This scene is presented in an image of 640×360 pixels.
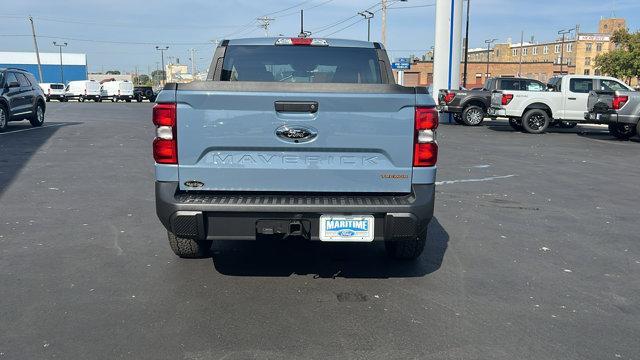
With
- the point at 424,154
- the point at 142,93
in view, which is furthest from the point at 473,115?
the point at 142,93

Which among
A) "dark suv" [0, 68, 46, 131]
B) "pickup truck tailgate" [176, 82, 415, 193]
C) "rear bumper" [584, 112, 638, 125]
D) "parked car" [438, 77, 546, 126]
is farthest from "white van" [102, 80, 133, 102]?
"pickup truck tailgate" [176, 82, 415, 193]

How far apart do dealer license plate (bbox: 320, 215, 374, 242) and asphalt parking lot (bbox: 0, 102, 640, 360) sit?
510 millimetres

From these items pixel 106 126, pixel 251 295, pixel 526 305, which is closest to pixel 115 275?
pixel 251 295

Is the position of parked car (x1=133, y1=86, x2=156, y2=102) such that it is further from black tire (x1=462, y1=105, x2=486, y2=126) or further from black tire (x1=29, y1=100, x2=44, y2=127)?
black tire (x1=462, y1=105, x2=486, y2=126)

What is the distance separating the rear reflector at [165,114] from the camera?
385 cm

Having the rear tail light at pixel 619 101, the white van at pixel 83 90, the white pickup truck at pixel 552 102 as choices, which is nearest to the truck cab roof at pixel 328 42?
the rear tail light at pixel 619 101

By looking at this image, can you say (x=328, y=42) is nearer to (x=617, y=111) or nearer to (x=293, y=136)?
(x=293, y=136)

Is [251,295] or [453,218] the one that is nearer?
[251,295]

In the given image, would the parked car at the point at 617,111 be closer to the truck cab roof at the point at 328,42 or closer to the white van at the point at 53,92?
the truck cab roof at the point at 328,42

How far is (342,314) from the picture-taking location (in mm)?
3906

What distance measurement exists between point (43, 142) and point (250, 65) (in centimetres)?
1129

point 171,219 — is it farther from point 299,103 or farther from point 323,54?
point 323,54

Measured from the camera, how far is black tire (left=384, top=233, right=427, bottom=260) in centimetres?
479

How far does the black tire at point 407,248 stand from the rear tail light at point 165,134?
203cm
